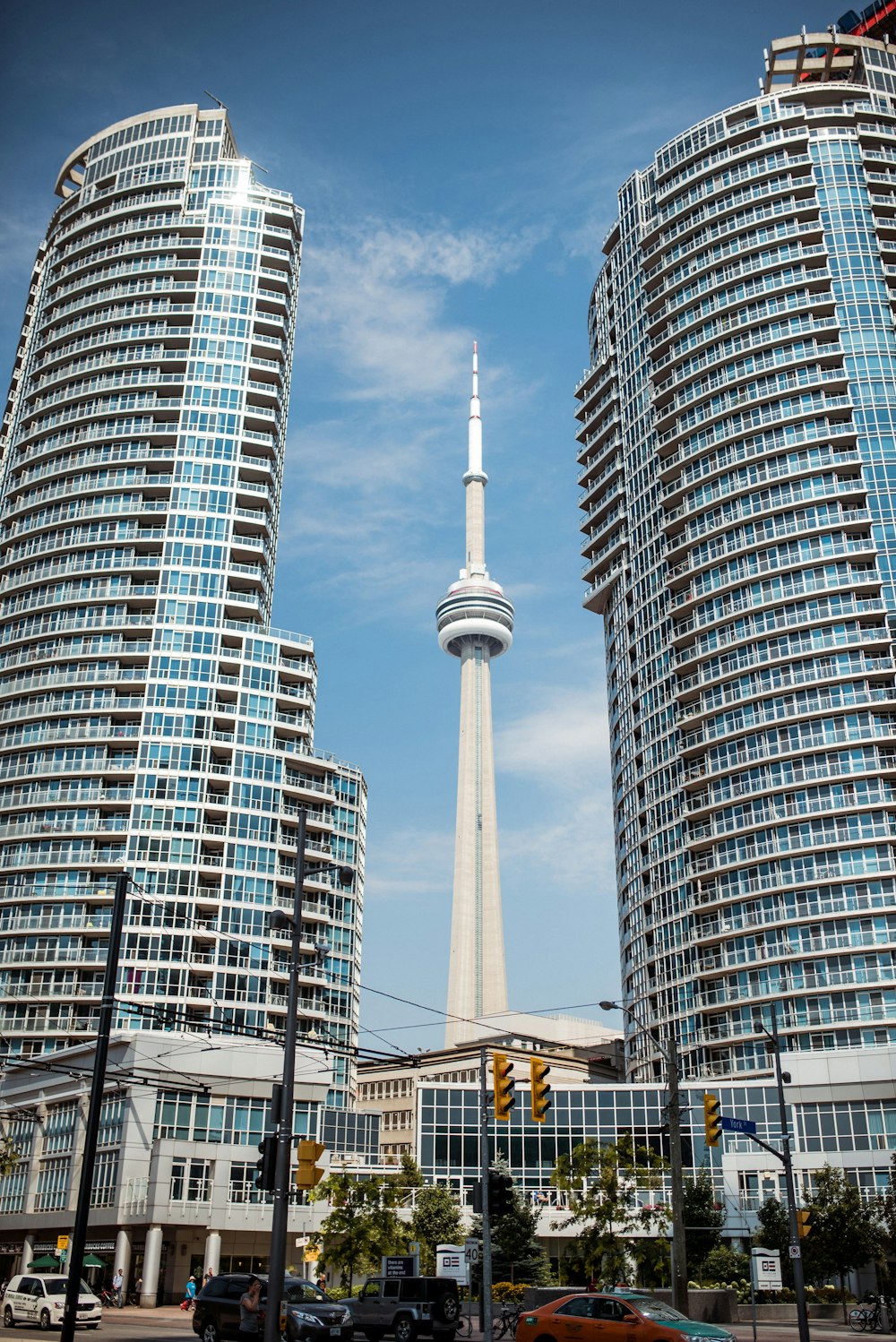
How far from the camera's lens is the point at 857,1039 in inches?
3118

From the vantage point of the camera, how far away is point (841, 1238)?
181ft

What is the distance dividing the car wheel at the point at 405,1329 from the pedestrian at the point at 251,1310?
8769 mm

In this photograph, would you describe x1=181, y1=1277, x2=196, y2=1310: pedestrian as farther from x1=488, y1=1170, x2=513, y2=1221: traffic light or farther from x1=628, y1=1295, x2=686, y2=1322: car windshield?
x1=628, y1=1295, x2=686, y2=1322: car windshield

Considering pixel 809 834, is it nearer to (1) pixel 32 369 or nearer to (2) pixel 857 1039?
(2) pixel 857 1039

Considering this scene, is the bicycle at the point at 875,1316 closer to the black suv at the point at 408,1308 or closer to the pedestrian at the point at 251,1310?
the black suv at the point at 408,1308

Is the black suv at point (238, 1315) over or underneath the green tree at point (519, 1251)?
underneath

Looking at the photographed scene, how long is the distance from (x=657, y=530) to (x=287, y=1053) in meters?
81.9

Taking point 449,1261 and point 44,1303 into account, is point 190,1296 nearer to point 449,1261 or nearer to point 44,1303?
point 44,1303

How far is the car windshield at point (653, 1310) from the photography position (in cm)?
2541

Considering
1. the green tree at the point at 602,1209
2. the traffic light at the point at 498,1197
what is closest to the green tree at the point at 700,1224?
the green tree at the point at 602,1209

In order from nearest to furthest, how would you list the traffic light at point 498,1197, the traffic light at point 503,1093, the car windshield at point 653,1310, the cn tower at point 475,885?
the car windshield at point 653,1310
the traffic light at point 498,1197
the traffic light at point 503,1093
the cn tower at point 475,885

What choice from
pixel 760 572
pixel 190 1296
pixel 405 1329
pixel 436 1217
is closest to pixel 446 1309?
pixel 405 1329

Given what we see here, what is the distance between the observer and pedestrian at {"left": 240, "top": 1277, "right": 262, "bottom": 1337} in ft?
94.5

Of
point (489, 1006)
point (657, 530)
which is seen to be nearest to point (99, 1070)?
point (657, 530)
